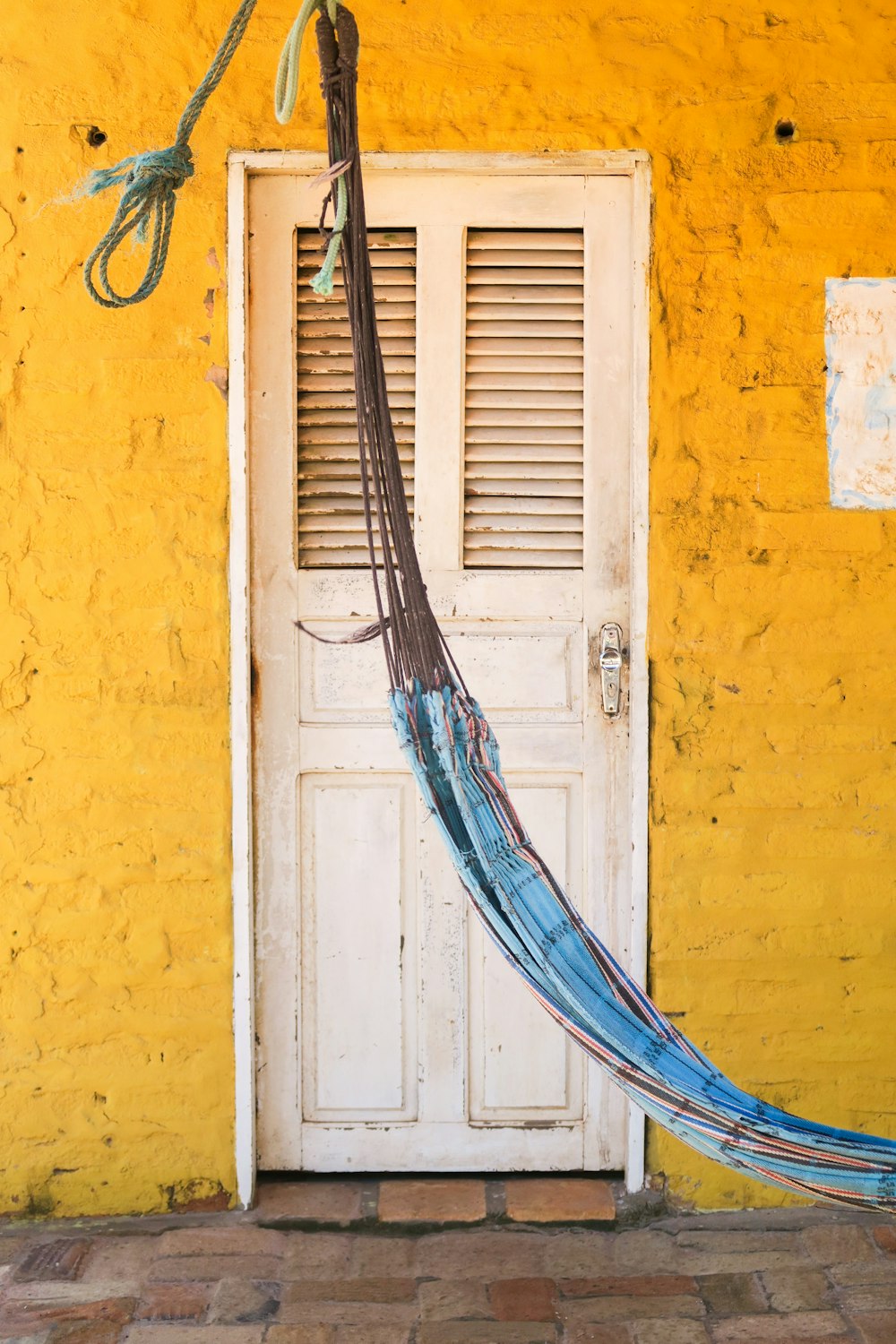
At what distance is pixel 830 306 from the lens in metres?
2.51

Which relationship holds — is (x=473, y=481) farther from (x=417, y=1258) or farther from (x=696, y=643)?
(x=417, y=1258)

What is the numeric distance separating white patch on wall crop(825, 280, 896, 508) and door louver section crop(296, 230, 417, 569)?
3.02 ft

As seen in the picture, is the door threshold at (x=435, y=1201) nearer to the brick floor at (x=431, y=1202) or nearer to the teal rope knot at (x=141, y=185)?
Answer: the brick floor at (x=431, y=1202)

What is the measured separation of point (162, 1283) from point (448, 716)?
1.39m

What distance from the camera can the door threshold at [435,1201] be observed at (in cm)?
255

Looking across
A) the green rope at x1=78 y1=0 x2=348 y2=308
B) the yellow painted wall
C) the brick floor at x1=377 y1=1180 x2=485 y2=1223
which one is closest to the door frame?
the yellow painted wall

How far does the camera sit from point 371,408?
1.77 metres

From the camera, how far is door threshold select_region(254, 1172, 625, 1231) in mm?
2547

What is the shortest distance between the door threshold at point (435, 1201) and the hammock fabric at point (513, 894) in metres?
0.93

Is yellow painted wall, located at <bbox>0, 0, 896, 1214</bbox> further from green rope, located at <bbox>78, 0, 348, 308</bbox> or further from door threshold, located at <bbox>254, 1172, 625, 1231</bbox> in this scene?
green rope, located at <bbox>78, 0, 348, 308</bbox>

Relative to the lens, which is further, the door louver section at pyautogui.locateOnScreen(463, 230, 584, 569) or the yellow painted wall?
the door louver section at pyautogui.locateOnScreen(463, 230, 584, 569)

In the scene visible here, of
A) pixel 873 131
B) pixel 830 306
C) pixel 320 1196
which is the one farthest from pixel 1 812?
pixel 873 131

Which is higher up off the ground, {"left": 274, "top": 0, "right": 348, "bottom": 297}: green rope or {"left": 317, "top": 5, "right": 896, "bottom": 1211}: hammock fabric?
{"left": 274, "top": 0, "right": 348, "bottom": 297}: green rope

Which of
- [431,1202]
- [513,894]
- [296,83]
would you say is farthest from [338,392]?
[431,1202]
